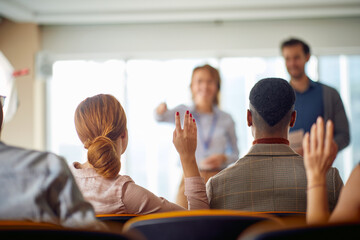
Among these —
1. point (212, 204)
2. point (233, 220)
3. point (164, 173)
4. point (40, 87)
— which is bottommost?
point (164, 173)

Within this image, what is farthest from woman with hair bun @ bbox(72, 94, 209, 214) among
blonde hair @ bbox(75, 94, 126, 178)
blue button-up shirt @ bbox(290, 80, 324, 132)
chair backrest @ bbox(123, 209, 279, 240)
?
blue button-up shirt @ bbox(290, 80, 324, 132)

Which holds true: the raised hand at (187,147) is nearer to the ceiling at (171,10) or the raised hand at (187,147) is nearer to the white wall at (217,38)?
the ceiling at (171,10)

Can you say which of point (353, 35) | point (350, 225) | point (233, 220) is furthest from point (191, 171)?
point (353, 35)

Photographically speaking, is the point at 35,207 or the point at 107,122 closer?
the point at 35,207

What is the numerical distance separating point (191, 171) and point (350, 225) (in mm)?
866

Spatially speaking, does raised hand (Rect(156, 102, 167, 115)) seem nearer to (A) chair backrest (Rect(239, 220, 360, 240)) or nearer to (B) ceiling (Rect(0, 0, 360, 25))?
(A) chair backrest (Rect(239, 220, 360, 240))

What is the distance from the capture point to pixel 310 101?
354cm

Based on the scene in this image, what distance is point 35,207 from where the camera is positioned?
112 cm

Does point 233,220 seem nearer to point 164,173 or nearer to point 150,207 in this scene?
point 150,207

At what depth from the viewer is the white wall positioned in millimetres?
6672

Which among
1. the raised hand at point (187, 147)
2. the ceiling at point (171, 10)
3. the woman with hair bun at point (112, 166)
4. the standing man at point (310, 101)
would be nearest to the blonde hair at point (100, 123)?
the woman with hair bun at point (112, 166)

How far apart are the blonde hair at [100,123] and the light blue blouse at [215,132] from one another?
1767 mm

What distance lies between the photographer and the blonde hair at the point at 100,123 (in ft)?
5.38

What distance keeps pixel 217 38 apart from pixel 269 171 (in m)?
5.28
